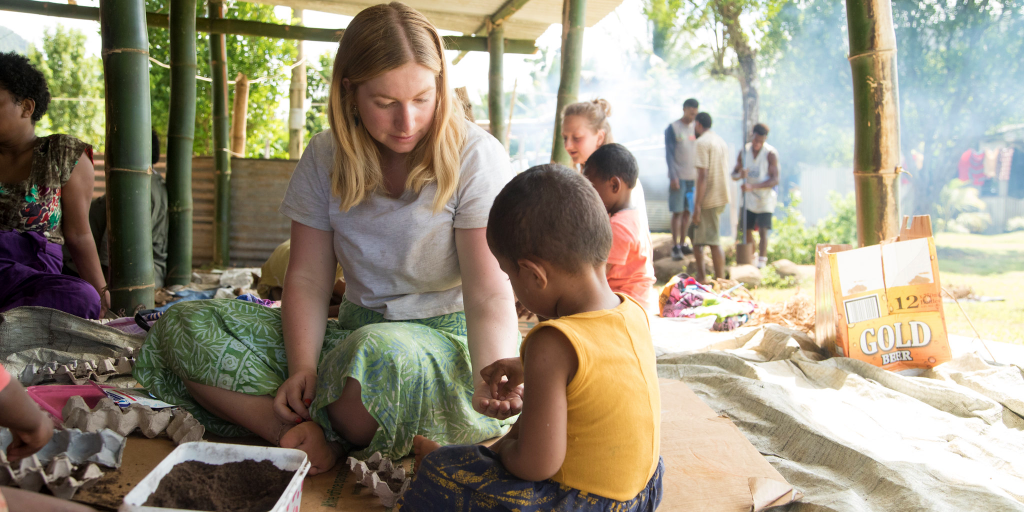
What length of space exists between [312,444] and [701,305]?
3478 mm

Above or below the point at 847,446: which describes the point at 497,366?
above

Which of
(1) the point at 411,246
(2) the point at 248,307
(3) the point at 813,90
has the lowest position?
(2) the point at 248,307

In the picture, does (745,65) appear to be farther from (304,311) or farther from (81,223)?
(304,311)

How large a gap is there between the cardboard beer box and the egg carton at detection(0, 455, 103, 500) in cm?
280

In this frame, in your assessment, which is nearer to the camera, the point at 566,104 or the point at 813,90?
the point at 566,104

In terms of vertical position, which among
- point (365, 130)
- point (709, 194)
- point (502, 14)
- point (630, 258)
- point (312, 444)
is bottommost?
point (312, 444)

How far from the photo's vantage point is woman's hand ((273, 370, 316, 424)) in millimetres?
1655

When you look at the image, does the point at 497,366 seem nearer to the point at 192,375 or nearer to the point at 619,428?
the point at 619,428

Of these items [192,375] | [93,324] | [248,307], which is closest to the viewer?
[192,375]

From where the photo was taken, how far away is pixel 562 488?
1284 millimetres

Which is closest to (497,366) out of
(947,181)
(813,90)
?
(947,181)

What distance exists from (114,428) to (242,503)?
75 cm

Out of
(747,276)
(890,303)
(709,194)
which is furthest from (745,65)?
(890,303)

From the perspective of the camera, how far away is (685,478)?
1.77 m
